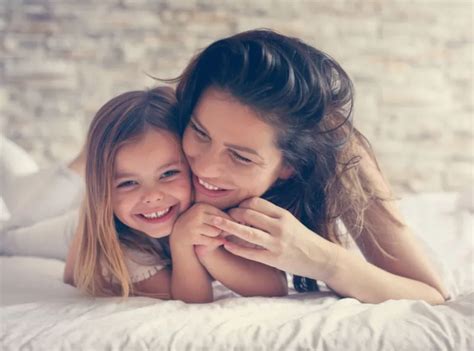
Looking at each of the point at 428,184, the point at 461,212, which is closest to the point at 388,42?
the point at 428,184

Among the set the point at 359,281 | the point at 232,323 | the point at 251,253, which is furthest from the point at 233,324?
the point at 359,281

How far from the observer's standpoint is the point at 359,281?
3.29ft

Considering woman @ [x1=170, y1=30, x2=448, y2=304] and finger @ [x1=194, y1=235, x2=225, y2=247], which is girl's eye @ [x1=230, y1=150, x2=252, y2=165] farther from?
finger @ [x1=194, y1=235, x2=225, y2=247]

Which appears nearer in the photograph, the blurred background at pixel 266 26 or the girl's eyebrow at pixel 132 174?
the girl's eyebrow at pixel 132 174

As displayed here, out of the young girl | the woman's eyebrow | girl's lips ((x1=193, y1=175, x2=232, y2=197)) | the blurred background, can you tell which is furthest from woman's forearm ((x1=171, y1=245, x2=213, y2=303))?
the blurred background

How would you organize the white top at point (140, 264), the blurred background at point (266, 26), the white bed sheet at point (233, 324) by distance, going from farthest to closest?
the blurred background at point (266, 26) < the white top at point (140, 264) < the white bed sheet at point (233, 324)

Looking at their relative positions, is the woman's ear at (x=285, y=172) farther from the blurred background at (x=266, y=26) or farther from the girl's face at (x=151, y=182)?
the blurred background at (x=266, y=26)

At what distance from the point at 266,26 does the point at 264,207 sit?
1.19 m

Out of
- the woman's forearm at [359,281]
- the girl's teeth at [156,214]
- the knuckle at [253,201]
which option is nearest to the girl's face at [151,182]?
the girl's teeth at [156,214]

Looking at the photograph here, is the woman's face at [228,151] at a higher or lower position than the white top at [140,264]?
higher

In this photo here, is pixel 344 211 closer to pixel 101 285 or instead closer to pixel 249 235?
pixel 249 235

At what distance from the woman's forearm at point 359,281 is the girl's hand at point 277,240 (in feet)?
0.03

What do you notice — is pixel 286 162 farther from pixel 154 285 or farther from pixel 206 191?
pixel 154 285

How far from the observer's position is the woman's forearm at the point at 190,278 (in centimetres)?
102
